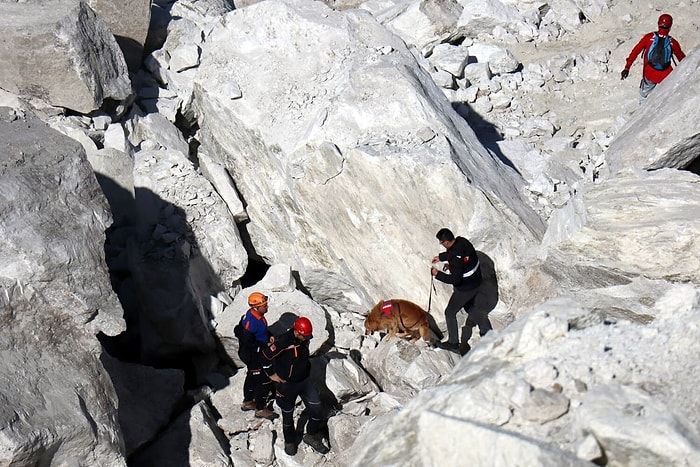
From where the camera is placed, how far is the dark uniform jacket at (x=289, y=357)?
7.19 metres

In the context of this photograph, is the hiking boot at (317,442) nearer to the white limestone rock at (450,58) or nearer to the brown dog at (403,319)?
the brown dog at (403,319)

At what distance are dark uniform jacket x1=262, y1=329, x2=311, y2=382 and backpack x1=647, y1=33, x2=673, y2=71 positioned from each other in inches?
263

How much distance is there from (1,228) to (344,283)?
14.2ft

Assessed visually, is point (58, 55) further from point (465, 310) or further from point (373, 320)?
point (465, 310)

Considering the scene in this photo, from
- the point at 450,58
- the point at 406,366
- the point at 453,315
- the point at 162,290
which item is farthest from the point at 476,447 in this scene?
the point at 450,58

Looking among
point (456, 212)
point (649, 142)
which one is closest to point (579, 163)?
point (649, 142)

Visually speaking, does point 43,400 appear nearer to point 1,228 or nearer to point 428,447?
point 1,228

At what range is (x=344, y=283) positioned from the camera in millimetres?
9312

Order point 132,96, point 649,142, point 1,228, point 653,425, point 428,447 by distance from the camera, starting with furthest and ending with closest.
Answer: point 132,96, point 649,142, point 1,228, point 428,447, point 653,425

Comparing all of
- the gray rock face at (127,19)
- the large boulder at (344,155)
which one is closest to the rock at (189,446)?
the large boulder at (344,155)

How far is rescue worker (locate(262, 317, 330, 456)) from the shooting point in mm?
7195

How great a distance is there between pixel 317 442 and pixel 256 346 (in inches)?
44.7

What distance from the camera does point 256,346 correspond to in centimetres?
759

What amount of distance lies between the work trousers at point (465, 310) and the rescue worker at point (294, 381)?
1.71 meters
